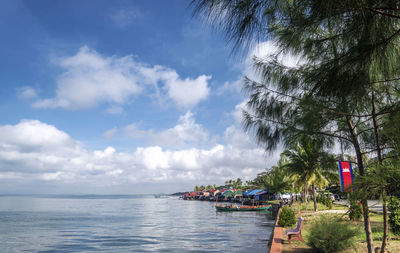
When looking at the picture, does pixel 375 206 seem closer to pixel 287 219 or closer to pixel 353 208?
pixel 287 219

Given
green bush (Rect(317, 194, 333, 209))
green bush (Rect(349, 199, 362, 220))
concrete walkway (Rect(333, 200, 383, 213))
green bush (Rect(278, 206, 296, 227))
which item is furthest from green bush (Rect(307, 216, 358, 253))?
green bush (Rect(317, 194, 333, 209))

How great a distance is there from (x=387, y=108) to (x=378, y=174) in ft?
6.09

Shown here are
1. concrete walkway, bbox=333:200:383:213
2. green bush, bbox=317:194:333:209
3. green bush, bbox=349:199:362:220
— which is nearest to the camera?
concrete walkway, bbox=333:200:383:213

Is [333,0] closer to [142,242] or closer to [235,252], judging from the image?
[235,252]

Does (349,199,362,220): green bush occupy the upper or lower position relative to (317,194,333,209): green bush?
upper

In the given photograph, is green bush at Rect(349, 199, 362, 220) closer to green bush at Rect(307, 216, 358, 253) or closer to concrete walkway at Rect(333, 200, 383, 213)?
concrete walkway at Rect(333, 200, 383, 213)

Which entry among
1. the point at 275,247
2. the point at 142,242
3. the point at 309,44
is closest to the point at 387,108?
the point at 309,44

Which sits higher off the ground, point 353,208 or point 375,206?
point 353,208

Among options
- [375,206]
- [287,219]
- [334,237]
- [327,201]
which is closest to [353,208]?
[334,237]

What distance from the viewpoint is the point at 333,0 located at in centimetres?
294

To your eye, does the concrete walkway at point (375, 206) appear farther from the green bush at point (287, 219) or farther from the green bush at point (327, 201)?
the green bush at point (327, 201)

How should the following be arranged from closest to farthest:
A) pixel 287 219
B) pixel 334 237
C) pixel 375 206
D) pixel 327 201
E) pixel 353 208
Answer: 1. pixel 353 208
2. pixel 334 237
3. pixel 287 219
4. pixel 375 206
5. pixel 327 201

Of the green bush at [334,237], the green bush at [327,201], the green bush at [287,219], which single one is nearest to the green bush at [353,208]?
the green bush at [334,237]

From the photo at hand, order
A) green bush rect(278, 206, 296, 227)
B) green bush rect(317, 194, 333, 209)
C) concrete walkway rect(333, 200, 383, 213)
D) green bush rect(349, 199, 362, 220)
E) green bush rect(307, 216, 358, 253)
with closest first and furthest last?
1. concrete walkway rect(333, 200, 383, 213)
2. green bush rect(349, 199, 362, 220)
3. green bush rect(307, 216, 358, 253)
4. green bush rect(278, 206, 296, 227)
5. green bush rect(317, 194, 333, 209)
